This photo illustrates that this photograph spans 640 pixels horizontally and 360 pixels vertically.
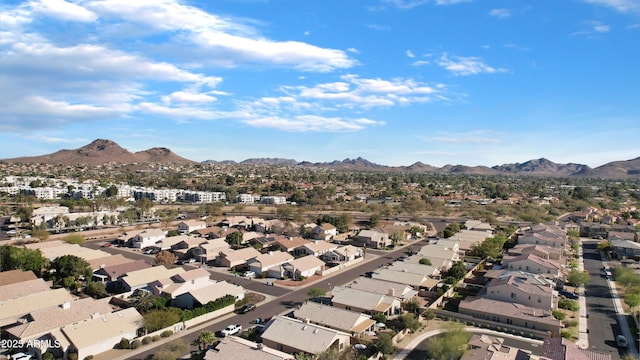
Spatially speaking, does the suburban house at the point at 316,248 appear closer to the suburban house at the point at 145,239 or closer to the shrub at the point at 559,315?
the suburban house at the point at 145,239

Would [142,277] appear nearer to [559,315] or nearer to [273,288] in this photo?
[273,288]

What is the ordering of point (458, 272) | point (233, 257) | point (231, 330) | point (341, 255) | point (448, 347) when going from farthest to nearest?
point (341, 255)
point (233, 257)
point (458, 272)
point (231, 330)
point (448, 347)

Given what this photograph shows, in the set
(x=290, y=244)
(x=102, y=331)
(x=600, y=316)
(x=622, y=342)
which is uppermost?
(x=290, y=244)

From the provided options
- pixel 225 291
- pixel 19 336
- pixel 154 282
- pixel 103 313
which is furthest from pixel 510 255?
pixel 19 336

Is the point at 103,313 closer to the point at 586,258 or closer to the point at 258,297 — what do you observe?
the point at 258,297

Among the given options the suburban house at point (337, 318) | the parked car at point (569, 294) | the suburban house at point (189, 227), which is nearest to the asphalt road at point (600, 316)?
the parked car at point (569, 294)

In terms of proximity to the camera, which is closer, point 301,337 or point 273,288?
point 301,337

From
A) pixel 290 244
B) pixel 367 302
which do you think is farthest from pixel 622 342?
pixel 290 244
